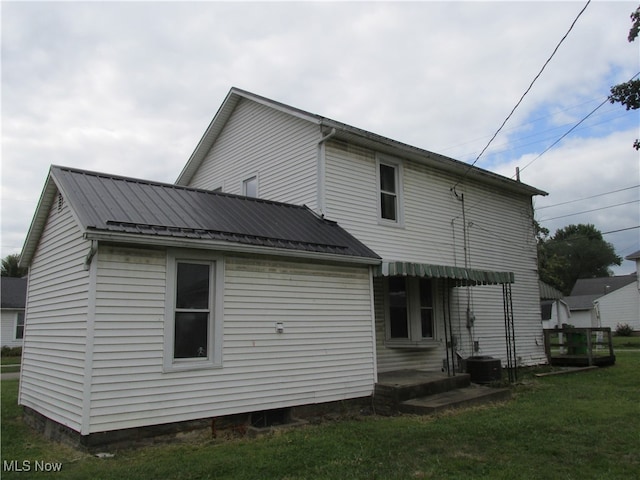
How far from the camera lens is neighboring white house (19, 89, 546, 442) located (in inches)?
281

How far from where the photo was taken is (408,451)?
664cm

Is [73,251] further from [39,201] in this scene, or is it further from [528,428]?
[528,428]

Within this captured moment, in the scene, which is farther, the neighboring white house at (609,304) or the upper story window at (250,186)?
the neighboring white house at (609,304)

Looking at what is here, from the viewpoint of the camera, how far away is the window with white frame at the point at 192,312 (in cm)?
756

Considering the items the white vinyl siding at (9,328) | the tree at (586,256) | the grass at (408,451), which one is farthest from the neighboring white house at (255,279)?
the tree at (586,256)

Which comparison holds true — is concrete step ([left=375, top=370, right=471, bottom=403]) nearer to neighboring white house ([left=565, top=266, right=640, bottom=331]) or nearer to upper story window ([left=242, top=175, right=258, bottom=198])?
upper story window ([left=242, top=175, right=258, bottom=198])

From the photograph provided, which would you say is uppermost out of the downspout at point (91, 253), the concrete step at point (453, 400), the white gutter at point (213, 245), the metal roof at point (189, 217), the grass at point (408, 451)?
the metal roof at point (189, 217)

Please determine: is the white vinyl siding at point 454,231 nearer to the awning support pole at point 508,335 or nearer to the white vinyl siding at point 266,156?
the awning support pole at point 508,335

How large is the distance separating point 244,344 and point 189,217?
7.39 feet

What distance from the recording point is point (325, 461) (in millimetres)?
6285

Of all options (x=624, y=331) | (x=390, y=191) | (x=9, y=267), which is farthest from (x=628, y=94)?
(x=9, y=267)

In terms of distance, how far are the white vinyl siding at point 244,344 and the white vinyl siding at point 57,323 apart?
427 mm

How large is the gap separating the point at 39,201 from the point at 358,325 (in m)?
6.22

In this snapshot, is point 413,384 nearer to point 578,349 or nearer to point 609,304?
point 578,349
